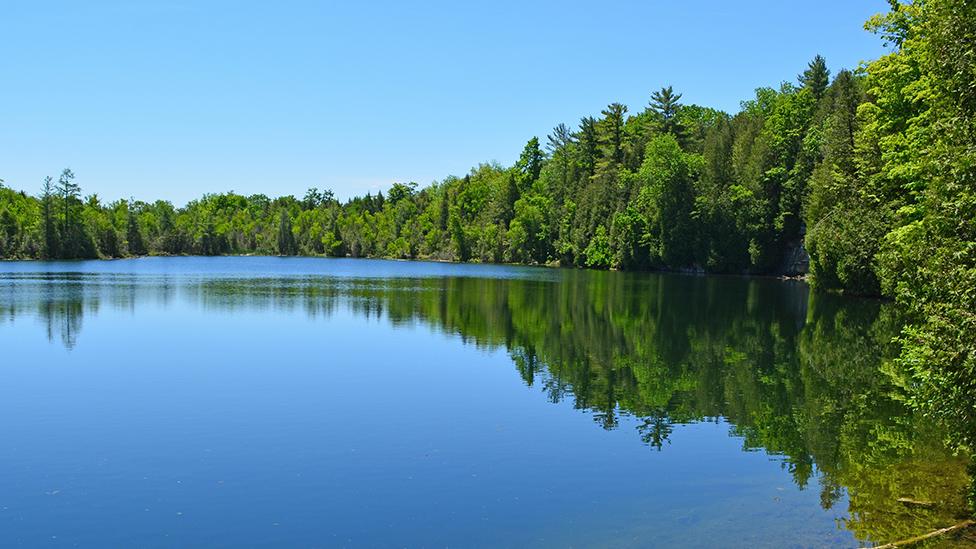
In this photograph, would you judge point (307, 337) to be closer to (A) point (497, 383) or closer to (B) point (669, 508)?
(A) point (497, 383)

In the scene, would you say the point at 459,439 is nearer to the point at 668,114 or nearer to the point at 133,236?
the point at 668,114

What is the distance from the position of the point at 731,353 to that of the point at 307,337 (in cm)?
1830

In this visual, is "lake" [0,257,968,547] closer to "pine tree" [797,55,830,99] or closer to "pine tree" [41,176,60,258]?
"pine tree" [797,55,830,99]

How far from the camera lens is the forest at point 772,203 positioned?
11.7 m

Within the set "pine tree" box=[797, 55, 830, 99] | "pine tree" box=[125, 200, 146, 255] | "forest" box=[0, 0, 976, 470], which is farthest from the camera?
"pine tree" box=[125, 200, 146, 255]

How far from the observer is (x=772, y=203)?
3565 inches

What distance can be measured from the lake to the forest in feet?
9.11

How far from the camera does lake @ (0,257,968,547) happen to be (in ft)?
39.5

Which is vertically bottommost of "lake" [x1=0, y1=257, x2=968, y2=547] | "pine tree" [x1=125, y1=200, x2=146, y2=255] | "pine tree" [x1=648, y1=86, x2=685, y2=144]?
"lake" [x1=0, y1=257, x2=968, y2=547]

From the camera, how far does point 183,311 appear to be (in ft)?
148

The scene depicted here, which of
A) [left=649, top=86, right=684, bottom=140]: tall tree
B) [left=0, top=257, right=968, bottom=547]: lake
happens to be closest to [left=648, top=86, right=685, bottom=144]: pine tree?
[left=649, top=86, right=684, bottom=140]: tall tree

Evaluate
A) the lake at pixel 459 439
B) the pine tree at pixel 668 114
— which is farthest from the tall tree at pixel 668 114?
the lake at pixel 459 439

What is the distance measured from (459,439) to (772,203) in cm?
8185

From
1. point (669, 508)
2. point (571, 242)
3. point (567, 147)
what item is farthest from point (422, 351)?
point (567, 147)
